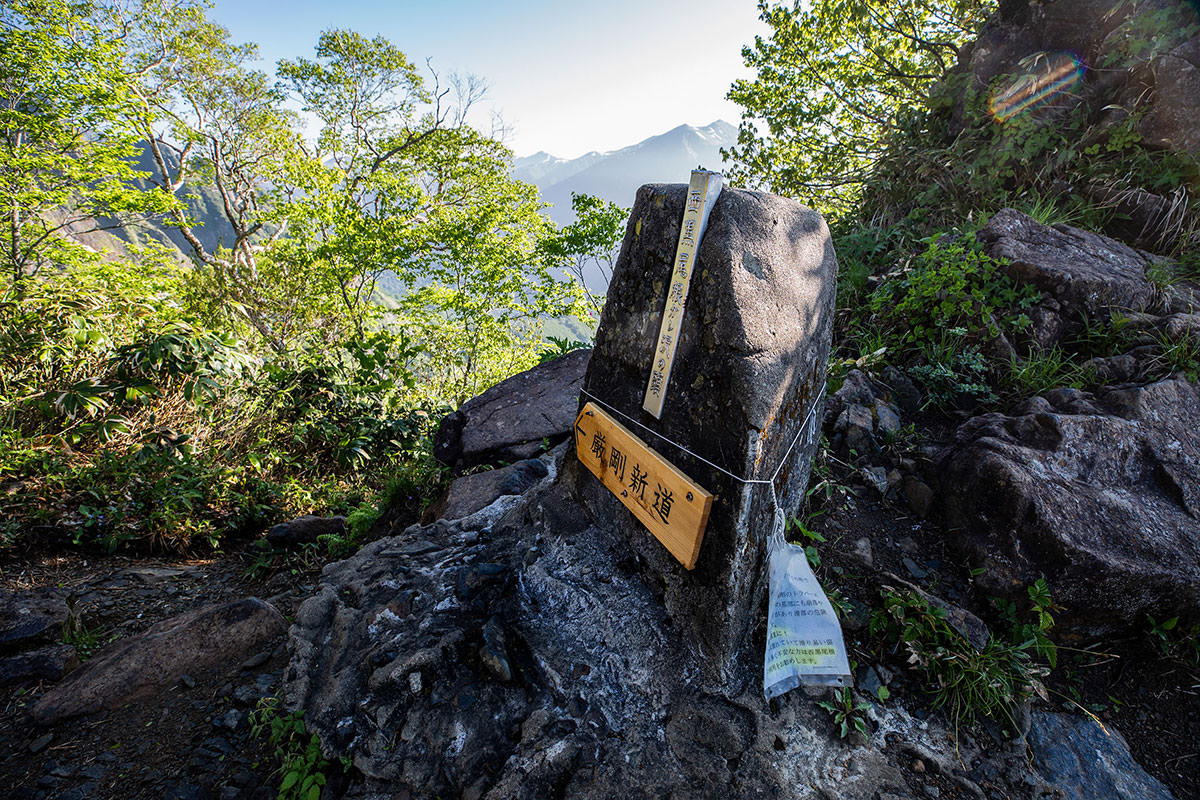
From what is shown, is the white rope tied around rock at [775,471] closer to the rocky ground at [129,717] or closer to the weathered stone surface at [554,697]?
the weathered stone surface at [554,697]

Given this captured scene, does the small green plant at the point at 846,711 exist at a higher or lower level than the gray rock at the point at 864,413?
lower

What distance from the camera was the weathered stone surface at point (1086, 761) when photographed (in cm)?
177

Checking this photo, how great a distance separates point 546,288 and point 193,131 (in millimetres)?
11863

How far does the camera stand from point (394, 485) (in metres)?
4.47

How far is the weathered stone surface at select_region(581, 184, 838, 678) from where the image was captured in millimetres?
1940

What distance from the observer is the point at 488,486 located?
12.7 ft

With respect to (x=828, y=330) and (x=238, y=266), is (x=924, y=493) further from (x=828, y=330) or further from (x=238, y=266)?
(x=238, y=266)

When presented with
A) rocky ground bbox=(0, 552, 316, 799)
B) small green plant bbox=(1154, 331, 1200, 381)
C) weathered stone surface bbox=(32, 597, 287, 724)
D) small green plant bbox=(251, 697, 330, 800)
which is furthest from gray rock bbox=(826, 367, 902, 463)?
weathered stone surface bbox=(32, 597, 287, 724)

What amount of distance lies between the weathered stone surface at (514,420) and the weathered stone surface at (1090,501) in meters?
3.14

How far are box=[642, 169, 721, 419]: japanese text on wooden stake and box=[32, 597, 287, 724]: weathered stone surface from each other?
105 inches

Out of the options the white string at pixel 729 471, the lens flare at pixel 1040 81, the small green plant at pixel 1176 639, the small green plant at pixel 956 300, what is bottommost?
the small green plant at pixel 1176 639

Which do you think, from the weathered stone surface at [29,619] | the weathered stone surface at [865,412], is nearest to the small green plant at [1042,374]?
the weathered stone surface at [865,412]

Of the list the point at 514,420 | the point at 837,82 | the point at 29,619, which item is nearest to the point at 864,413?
the point at 514,420

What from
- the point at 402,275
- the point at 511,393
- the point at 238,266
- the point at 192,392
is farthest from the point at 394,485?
the point at 238,266
